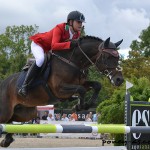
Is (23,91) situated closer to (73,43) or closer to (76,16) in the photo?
(73,43)

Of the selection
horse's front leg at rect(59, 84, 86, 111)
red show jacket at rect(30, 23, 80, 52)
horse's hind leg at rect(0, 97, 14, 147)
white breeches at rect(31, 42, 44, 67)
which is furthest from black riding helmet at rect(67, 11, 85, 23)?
horse's hind leg at rect(0, 97, 14, 147)

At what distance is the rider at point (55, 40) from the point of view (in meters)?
6.98

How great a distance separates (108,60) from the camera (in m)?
6.94

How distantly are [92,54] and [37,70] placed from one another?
1023 mm

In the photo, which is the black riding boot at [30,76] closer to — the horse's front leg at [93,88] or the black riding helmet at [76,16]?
the horse's front leg at [93,88]

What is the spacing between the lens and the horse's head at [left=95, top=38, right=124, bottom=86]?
6.82 metres

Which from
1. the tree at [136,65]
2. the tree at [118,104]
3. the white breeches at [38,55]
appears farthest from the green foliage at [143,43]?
the white breeches at [38,55]

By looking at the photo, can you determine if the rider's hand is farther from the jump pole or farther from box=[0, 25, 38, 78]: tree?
box=[0, 25, 38, 78]: tree

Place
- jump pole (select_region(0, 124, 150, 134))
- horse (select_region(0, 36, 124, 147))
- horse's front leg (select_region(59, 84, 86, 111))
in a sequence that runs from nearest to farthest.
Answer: jump pole (select_region(0, 124, 150, 134)) < horse's front leg (select_region(59, 84, 86, 111)) < horse (select_region(0, 36, 124, 147))

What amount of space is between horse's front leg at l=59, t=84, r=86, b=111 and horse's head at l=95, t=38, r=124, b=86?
19.4 inches

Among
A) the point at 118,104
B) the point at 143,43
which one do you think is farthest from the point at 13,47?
the point at 118,104

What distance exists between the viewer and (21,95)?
7543 millimetres

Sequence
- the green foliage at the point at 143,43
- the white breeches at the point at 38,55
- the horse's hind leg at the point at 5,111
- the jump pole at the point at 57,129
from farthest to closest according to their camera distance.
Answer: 1. the green foliage at the point at 143,43
2. the horse's hind leg at the point at 5,111
3. the white breeches at the point at 38,55
4. the jump pole at the point at 57,129

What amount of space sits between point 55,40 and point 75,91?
92 centimetres
